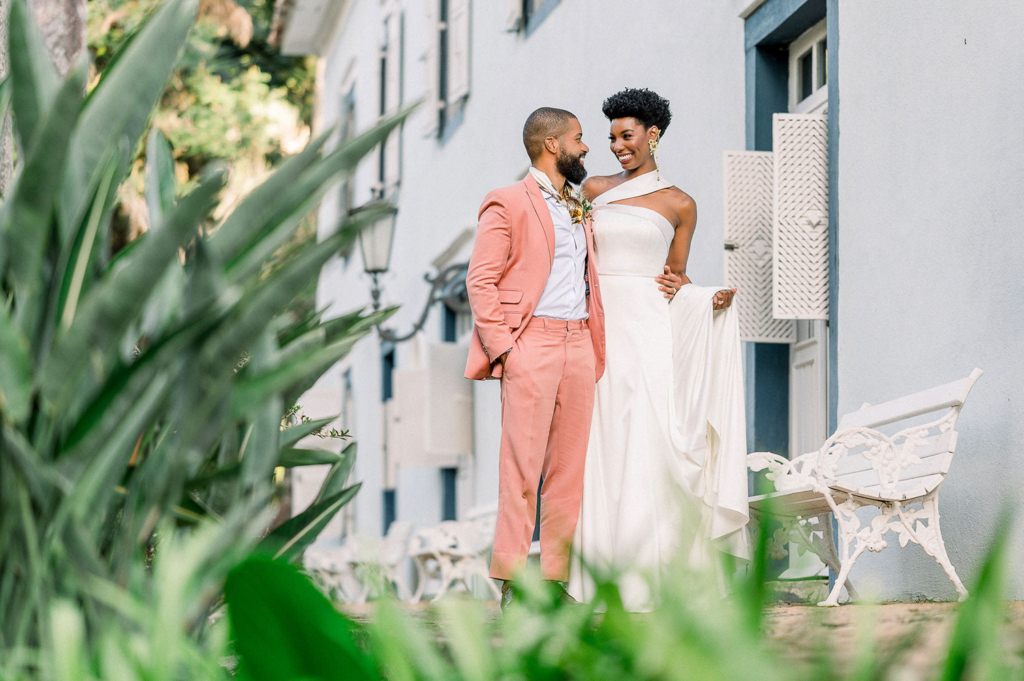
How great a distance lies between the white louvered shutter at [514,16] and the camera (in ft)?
Answer: 34.2

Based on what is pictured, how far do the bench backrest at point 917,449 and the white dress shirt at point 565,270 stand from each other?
1035 millimetres

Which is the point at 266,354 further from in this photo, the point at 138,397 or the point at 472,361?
the point at 472,361

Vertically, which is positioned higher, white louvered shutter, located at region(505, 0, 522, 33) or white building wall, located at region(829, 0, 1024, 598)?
white louvered shutter, located at region(505, 0, 522, 33)

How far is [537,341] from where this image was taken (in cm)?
450

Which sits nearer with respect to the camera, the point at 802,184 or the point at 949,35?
the point at 949,35

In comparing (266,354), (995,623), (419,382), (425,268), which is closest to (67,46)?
(266,354)

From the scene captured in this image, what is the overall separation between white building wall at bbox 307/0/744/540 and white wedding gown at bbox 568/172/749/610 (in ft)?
5.95

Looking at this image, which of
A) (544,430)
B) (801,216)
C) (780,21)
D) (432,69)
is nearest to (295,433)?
(544,430)

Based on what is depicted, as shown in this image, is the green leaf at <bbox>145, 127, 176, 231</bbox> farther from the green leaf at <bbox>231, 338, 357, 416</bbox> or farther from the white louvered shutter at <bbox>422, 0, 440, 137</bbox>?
the white louvered shutter at <bbox>422, 0, 440, 137</bbox>

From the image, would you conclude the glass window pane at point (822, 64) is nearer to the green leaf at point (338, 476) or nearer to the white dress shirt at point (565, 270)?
the white dress shirt at point (565, 270)

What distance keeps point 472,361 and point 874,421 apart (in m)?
1.61

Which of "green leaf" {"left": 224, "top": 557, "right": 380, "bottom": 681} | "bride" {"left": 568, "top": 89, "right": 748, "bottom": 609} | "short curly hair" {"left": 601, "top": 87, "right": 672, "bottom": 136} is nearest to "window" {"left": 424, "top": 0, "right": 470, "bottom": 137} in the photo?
"short curly hair" {"left": 601, "top": 87, "right": 672, "bottom": 136}

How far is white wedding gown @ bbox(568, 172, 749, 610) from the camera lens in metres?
4.62

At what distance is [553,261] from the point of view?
4574mm
